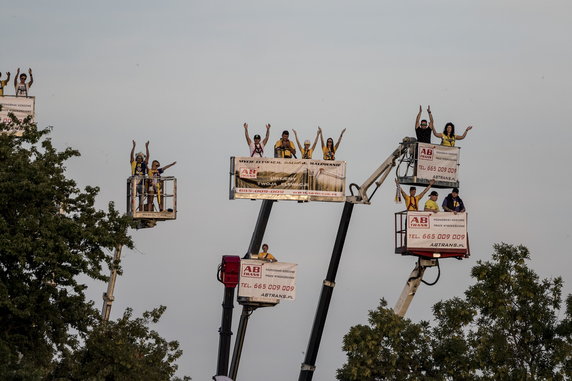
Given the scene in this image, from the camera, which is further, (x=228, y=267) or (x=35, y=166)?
(x=228, y=267)

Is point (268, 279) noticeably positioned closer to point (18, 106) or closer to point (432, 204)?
point (432, 204)

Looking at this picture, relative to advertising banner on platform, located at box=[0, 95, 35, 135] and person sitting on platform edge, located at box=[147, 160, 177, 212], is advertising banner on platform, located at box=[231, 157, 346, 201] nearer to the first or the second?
person sitting on platform edge, located at box=[147, 160, 177, 212]

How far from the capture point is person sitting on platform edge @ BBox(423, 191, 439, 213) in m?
68.5

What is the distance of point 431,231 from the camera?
68.4 meters

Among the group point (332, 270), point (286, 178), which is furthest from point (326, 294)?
point (286, 178)

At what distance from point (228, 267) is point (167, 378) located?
602cm

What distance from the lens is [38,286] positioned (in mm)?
64688

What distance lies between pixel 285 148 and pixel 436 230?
6543 mm

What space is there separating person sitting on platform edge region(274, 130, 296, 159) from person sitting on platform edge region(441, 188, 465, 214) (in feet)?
19.8

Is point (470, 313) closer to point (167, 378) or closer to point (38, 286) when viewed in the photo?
point (167, 378)

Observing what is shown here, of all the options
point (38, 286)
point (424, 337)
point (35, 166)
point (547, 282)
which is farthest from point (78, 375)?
point (547, 282)

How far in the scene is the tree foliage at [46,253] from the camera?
6369 cm

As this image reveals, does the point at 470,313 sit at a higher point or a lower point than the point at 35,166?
lower

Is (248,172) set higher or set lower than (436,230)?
higher
